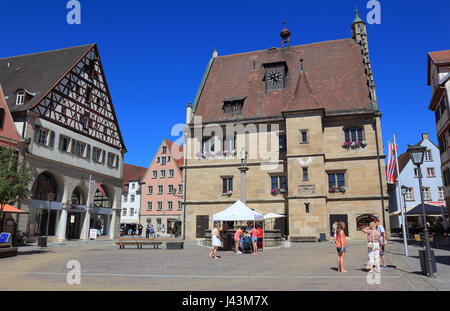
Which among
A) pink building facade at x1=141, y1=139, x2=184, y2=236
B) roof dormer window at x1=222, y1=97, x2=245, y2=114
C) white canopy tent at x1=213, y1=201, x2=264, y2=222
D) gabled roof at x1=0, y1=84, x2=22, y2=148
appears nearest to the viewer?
white canopy tent at x1=213, y1=201, x2=264, y2=222

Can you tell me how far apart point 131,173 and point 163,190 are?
1401 centimetres

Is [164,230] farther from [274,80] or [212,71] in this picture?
[274,80]

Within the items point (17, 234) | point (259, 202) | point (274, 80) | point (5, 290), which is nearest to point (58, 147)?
point (17, 234)

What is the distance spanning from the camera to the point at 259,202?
3297 centimetres

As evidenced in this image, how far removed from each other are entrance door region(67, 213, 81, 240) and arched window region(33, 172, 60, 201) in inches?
132

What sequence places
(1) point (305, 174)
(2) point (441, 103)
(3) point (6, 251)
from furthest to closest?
(1) point (305, 174) < (2) point (441, 103) < (3) point (6, 251)

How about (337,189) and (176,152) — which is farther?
(176,152)

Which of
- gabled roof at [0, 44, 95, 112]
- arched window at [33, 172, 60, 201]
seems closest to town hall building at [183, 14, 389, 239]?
arched window at [33, 172, 60, 201]

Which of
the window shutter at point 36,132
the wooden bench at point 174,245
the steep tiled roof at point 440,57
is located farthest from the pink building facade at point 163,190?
the steep tiled roof at point 440,57

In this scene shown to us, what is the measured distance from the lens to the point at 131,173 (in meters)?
71.2

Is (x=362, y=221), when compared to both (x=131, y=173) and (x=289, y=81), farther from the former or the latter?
(x=131, y=173)

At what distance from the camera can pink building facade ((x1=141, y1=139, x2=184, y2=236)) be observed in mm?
58719

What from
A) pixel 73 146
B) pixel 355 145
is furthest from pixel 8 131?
pixel 355 145

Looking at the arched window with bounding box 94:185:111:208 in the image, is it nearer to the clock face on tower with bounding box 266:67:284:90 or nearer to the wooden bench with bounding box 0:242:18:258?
the clock face on tower with bounding box 266:67:284:90
